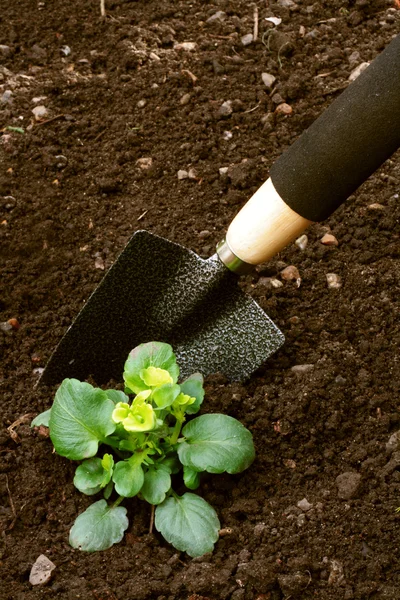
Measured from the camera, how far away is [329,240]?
2236mm

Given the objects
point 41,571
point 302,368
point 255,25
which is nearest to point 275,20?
point 255,25

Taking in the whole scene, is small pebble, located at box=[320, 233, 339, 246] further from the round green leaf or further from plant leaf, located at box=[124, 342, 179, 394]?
the round green leaf

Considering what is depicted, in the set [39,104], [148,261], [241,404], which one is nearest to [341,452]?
[241,404]

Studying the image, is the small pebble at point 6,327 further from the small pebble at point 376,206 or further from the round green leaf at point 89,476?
the small pebble at point 376,206

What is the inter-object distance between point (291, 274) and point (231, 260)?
0.34m

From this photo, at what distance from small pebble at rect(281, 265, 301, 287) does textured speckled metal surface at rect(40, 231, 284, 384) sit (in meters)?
0.24

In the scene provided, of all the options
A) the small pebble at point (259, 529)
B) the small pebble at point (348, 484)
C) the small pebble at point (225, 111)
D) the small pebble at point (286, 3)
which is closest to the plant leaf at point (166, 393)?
the small pebble at point (259, 529)

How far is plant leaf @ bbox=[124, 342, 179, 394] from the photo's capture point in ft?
5.78

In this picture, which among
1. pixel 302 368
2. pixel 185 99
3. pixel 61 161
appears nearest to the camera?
pixel 302 368

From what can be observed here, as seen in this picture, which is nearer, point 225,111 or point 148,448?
point 148,448

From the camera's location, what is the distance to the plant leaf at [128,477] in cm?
168

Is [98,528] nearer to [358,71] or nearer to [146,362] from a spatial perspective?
[146,362]

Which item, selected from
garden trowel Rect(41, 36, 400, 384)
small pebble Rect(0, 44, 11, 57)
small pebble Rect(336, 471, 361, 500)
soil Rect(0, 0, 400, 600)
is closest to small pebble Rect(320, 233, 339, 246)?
soil Rect(0, 0, 400, 600)

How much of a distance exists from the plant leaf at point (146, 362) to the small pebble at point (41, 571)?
1.38ft
